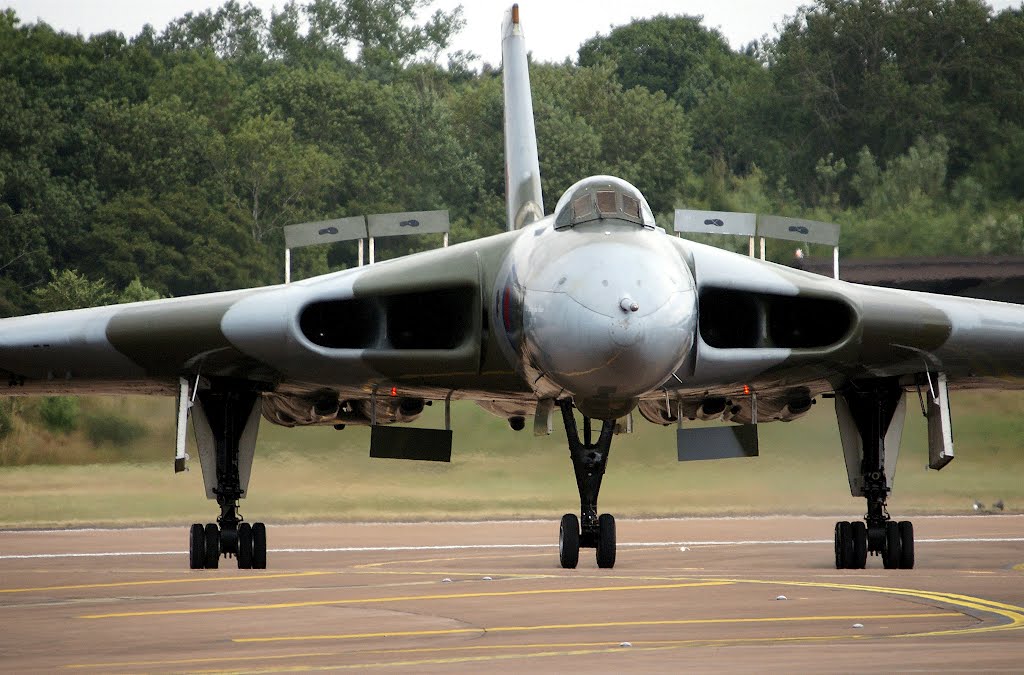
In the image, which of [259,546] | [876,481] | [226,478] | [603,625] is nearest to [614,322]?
[603,625]

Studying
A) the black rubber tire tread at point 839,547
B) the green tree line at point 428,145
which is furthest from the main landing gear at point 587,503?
the green tree line at point 428,145

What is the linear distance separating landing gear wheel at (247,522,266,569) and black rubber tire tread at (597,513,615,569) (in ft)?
9.71

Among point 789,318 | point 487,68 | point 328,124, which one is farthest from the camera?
point 487,68

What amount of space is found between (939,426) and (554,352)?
4096 mm

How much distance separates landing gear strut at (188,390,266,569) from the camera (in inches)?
563

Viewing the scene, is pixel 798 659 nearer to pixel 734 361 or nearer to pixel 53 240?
pixel 734 361

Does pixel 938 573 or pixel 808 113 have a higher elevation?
pixel 808 113

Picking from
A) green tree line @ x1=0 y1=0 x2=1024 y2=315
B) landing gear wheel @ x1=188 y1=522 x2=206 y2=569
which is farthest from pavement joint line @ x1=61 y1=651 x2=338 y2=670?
green tree line @ x1=0 y1=0 x2=1024 y2=315

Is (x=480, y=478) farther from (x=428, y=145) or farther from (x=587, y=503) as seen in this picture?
(x=428, y=145)

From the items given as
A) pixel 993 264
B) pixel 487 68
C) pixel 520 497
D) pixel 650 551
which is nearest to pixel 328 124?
pixel 487 68

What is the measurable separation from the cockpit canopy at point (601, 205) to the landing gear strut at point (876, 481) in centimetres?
347

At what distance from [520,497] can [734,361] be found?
9.99 m

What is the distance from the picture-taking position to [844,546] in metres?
14.4

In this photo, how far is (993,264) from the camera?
91.6ft
